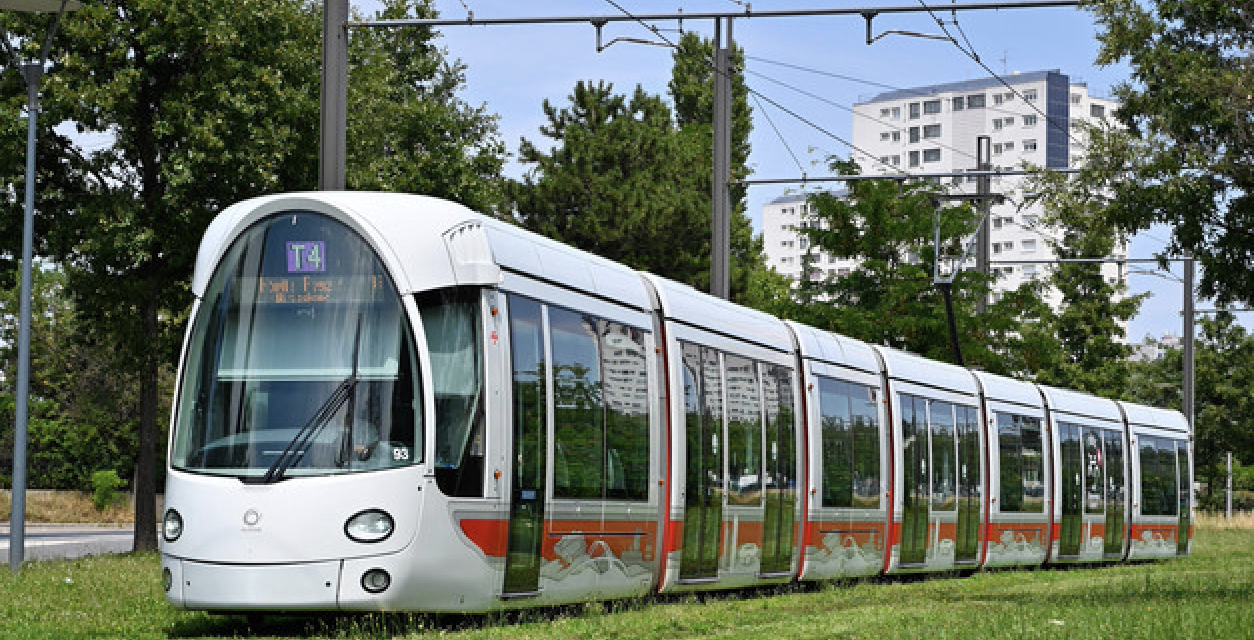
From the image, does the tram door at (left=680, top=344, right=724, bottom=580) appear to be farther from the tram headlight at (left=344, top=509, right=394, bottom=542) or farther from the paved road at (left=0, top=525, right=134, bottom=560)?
the paved road at (left=0, top=525, right=134, bottom=560)

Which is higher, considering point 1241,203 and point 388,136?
point 388,136

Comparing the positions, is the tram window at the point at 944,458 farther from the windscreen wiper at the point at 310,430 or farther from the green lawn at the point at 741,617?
the windscreen wiper at the point at 310,430

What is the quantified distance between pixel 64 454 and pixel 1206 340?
4455 cm

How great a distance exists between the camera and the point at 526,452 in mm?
13406

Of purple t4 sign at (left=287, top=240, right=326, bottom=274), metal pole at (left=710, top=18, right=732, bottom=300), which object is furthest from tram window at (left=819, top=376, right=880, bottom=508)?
purple t4 sign at (left=287, top=240, right=326, bottom=274)

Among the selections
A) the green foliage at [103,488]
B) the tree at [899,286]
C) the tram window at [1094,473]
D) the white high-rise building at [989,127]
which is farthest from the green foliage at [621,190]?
the white high-rise building at [989,127]

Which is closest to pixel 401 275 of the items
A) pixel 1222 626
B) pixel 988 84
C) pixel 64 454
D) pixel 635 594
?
pixel 635 594

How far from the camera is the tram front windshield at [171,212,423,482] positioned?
12234mm

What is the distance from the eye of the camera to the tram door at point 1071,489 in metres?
31.0

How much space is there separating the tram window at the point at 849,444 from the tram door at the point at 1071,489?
29.7 feet

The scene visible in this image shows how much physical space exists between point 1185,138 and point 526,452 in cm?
772

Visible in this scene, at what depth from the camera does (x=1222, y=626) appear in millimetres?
12289

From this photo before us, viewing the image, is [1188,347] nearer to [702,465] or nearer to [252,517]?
[702,465]

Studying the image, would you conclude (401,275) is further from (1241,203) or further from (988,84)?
(988,84)
